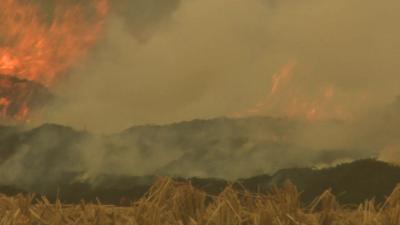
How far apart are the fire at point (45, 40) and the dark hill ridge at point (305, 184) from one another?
303mm

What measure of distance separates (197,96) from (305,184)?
14.1 inches

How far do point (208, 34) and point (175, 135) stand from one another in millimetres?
280

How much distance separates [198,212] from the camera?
1092mm

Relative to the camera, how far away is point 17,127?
1.84 m

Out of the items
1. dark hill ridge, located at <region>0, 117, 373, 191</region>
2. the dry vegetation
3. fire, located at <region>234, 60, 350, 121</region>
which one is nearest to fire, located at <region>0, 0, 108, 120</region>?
dark hill ridge, located at <region>0, 117, 373, 191</region>

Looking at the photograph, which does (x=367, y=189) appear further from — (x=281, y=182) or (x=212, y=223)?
(x=212, y=223)

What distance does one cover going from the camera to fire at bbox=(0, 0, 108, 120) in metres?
1.83

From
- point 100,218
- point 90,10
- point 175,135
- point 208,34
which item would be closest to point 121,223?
point 100,218

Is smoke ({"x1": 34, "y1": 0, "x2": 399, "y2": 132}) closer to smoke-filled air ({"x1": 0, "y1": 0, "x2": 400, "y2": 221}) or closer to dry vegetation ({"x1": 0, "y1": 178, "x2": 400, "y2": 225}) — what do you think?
smoke-filled air ({"x1": 0, "y1": 0, "x2": 400, "y2": 221})

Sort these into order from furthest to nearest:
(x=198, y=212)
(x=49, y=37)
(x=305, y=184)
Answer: (x=49, y=37)
(x=305, y=184)
(x=198, y=212)

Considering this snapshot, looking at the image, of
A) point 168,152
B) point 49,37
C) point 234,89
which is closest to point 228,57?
point 234,89

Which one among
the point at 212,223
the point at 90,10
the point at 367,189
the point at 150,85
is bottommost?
the point at 212,223

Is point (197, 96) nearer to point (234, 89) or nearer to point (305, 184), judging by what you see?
point (234, 89)

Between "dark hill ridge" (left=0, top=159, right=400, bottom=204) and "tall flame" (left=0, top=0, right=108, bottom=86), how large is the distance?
13.0 inches
